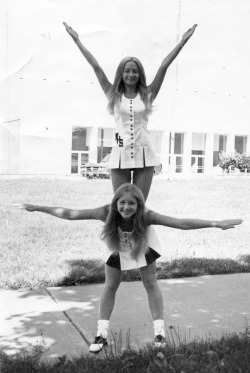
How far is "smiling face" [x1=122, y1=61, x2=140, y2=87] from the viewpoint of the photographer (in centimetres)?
347

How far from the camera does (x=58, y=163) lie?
75.0ft

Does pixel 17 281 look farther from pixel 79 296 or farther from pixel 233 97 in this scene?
pixel 233 97

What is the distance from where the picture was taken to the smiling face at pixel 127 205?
311 cm

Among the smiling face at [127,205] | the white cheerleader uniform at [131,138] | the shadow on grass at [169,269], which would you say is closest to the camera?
the smiling face at [127,205]

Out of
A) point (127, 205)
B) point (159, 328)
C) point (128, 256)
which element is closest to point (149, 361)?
point (159, 328)

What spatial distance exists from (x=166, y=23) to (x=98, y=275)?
72.4 feet

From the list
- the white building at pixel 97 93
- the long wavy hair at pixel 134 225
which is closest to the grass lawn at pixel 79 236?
the long wavy hair at pixel 134 225

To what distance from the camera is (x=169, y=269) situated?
17.0 feet

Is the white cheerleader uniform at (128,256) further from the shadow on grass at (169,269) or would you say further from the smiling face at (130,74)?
the shadow on grass at (169,269)

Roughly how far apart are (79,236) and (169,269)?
85.8 inches

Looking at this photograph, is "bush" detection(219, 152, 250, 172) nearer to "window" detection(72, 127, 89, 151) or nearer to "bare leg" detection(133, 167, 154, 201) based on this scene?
"window" detection(72, 127, 89, 151)

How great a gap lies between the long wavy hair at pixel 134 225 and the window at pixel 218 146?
24851 millimetres

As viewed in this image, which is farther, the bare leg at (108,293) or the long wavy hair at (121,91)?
the long wavy hair at (121,91)

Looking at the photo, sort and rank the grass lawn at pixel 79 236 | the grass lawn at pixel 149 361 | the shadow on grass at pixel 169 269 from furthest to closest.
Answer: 1. the grass lawn at pixel 79 236
2. the shadow on grass at pixel 169 269
3. the grass lawn at pixel 149 361
